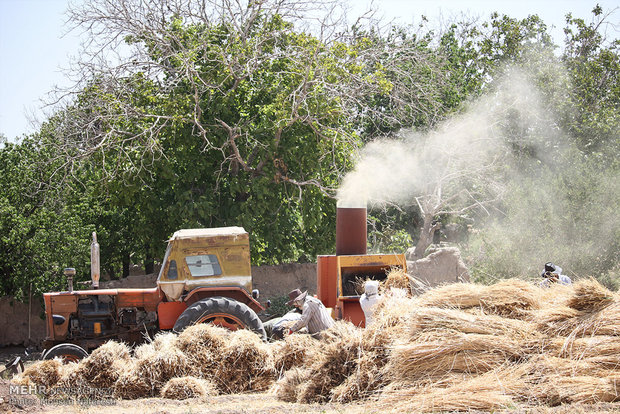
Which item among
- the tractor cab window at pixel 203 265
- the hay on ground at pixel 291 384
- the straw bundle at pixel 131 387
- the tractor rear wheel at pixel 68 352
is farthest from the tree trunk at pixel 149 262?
the hay on ground at pixel 291 384

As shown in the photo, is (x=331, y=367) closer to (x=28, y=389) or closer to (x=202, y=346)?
(x=202, y=346)

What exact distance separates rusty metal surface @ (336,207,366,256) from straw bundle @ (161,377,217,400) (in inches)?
166

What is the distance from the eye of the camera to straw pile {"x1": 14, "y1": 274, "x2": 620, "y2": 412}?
623 centimetres

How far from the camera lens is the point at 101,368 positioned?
7.98m

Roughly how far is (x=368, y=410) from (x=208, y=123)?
967 cm

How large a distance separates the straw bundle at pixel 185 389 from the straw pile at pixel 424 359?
13 mm

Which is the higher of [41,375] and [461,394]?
[461,394]

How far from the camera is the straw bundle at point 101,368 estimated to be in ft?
26.0

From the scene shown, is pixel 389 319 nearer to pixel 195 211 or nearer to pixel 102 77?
pixel 195 211

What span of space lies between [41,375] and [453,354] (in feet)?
16.1

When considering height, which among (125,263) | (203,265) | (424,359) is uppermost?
(203,265)

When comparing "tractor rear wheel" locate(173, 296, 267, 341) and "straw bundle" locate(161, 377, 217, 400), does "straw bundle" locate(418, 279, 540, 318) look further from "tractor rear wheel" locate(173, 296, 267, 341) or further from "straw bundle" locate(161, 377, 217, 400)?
"tractor rear wheel" locate(173, 296, 267, 341)

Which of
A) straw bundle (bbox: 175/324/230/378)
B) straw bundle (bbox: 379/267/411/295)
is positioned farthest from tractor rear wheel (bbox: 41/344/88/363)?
straw bundle (bbox: 379/267/411/295)

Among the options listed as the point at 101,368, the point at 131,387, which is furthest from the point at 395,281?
the point at 101,368
